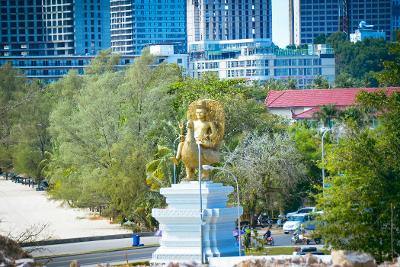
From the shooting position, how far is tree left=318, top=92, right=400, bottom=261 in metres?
54.2

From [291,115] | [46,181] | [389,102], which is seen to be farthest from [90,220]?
[291,115]

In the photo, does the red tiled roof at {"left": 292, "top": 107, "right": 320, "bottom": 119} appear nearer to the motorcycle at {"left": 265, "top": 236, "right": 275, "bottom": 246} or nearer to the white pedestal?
the motorcycle at {"left": 265, "top": 236, "right": 275, "bottom": 246}

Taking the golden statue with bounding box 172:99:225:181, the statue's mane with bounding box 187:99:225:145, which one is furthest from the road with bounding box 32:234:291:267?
the statue's mane with bounding box 187:99:225:145

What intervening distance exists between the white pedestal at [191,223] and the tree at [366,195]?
3575 millimetres

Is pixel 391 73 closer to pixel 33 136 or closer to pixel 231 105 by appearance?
pixel 231 105

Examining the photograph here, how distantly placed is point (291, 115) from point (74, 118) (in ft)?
178

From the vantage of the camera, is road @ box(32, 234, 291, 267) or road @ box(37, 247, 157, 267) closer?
road @ box(37, 247, 157, 267)

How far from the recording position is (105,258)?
6856 centimetres

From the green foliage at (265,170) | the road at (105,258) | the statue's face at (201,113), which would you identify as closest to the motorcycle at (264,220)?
the green foliage at (265,170)

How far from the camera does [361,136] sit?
5688cm

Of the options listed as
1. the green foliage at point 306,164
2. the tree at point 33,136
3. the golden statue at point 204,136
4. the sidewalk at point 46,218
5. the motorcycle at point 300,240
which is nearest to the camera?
the golden statue at point 204,136

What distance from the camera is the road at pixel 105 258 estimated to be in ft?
217

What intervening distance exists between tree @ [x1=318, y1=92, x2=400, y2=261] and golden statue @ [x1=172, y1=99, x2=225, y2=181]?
3.94 meters

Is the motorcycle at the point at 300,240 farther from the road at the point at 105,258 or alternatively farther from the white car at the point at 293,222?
the road at the point at 105,258
